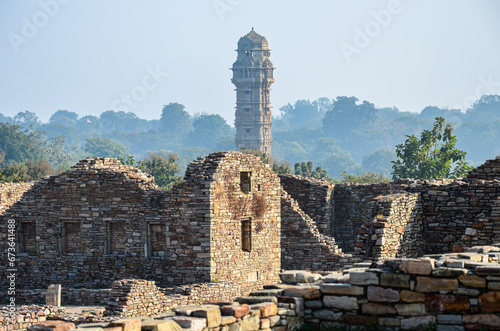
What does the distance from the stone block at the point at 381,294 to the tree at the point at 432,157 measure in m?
44.1

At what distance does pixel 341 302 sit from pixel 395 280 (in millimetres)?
762

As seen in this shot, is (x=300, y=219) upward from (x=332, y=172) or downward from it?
downward

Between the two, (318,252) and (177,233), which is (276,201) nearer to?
(318,252)

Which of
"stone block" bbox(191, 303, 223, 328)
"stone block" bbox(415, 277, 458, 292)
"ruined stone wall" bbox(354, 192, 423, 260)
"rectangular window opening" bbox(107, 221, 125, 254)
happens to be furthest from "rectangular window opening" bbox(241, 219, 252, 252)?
"stone block" bbox(191, 303, 223, 328)

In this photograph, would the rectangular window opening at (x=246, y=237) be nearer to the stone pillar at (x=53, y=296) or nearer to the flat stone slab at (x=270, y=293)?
the stone pillar at (x=53, y=296)

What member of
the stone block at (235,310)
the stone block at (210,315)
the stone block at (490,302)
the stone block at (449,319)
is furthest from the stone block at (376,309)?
the stone block at (210,315)

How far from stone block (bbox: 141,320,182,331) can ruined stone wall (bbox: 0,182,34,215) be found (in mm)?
19306

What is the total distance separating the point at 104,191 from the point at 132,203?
36.3 inches

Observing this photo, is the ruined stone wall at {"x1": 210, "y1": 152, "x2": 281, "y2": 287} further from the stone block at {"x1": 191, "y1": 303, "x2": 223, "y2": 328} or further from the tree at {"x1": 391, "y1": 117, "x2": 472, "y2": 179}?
the tree at {"x1": 391, "y1": 117, "x2": 472, "y2": 179}

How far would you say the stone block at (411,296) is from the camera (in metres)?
12.9

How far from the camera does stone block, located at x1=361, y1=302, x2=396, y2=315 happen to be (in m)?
12.9

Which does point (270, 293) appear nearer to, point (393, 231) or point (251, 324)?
point (251, 324)

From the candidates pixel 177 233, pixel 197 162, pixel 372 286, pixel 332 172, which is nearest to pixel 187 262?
pixel 177 233

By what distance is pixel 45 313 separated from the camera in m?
24.2
